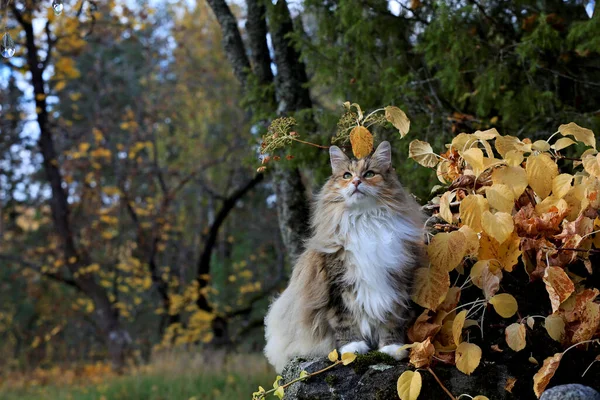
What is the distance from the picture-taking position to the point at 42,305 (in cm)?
1395

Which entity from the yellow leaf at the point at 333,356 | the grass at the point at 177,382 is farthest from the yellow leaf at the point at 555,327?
→ the grass at the point at 177,382

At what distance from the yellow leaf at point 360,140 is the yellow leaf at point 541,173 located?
0.65m

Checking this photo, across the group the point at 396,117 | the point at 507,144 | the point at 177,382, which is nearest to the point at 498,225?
the point at 507,144

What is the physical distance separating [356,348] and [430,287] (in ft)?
1.22

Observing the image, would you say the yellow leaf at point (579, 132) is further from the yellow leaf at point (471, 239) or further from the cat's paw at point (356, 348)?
the cat's paw at point (356, 348)

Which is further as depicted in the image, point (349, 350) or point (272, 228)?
point (272, 228)

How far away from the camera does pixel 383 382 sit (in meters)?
2.19

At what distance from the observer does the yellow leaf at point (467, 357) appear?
2.10 meters

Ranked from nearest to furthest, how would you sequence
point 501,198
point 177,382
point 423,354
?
point 423,354 → point 501,198 → point 177,382

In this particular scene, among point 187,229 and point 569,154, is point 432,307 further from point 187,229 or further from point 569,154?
point 187,229

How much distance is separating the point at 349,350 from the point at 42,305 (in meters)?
13.4

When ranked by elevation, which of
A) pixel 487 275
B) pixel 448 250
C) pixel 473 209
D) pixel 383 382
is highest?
pixel 473 209

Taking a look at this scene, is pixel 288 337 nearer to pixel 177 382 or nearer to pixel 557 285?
pixel 557 285

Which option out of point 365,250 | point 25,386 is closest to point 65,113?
point 25,386
